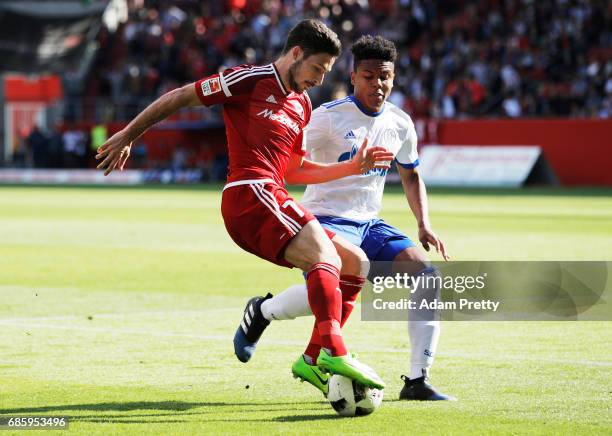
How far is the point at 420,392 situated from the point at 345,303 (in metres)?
0.81

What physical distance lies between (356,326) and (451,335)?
90 centimetres

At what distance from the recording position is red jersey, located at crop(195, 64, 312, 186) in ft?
22.6

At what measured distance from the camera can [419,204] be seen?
7.88 m

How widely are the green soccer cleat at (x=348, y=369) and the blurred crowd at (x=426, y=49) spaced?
27.8 meters

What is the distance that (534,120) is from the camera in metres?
34.9

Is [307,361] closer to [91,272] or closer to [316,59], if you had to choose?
[316,59]

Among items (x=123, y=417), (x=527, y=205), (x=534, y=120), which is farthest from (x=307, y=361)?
(x=534, y=120)

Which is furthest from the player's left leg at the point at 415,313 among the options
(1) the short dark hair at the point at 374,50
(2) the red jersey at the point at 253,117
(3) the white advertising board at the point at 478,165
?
(3) the white advertising board at the point at 478,165

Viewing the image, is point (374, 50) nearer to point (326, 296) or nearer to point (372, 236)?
point (372, 236)

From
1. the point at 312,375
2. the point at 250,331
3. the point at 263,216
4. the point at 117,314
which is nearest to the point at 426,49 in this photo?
the point at 117,314

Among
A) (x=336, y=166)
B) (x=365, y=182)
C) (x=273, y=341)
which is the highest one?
(x=336, y=166)

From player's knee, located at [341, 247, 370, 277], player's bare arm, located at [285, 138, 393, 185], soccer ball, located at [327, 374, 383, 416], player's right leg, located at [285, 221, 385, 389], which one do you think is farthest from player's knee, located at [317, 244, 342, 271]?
soccer ball, located at [327, 374, 383, 416]

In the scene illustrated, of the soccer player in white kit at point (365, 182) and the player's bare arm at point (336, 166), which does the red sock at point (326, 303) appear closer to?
the player's bare arm at point (336, 166)

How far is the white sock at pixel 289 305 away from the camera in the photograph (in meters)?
7.56
